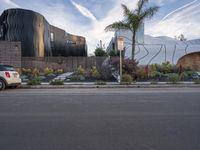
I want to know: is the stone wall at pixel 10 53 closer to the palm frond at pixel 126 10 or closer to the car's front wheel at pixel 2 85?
the palm frond at pixel 126 10

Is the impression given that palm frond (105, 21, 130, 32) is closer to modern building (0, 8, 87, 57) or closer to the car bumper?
modern building (0, 8, 87, 57)

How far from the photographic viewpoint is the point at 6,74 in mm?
13461

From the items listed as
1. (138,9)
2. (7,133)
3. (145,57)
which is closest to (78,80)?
(138,9)

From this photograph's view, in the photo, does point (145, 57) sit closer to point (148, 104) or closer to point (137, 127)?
point (148, 104)

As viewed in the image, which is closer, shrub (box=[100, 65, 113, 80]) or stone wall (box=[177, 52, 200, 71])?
shrub (box=[100, 65, 113, 80])

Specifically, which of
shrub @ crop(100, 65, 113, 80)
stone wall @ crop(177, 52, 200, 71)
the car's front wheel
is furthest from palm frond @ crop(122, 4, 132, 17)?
stone wall @ crop(177, 52, 200, 71)

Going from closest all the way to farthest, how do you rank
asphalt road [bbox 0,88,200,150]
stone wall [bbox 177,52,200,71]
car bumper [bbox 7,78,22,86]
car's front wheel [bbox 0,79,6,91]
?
asphalt road [bbox 0,88,200,150], car's front wheel [bbox 0,79,6,91], car bumper [bbox 7,78,22,86], stone wall [bbox 177,52,200,71]

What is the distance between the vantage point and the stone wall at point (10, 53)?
24445 mm

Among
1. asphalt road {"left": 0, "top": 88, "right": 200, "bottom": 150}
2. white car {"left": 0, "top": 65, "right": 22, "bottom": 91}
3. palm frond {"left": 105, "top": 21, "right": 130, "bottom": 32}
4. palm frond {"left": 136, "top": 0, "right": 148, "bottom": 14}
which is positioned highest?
palm frond {"left": 136, "top": 0, "right": 148, "bottom": 14}

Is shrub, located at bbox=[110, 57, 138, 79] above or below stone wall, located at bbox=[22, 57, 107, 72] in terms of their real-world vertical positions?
below

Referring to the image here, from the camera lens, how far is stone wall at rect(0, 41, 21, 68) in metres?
24.4

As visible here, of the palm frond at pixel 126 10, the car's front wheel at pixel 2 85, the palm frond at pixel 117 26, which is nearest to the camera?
the car's front wheel at pixel 2 85

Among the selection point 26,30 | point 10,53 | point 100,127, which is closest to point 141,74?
point 100,127

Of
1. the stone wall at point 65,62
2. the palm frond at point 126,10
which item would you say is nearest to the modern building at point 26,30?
the stone wall at point 65,62
